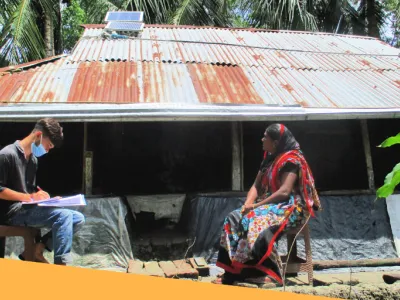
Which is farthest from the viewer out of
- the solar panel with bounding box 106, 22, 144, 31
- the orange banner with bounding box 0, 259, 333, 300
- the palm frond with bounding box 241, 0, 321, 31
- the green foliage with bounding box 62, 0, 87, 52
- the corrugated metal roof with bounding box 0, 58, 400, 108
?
the green foliage with bounding box 62, 0, 87, 52

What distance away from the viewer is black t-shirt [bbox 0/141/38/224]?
3156mm

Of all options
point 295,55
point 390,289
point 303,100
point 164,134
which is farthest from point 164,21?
point 390,289

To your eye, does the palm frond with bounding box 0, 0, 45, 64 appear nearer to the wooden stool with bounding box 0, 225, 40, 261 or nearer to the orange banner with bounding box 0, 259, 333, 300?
the wooden stool with bounding box 0, 225, 40, 261

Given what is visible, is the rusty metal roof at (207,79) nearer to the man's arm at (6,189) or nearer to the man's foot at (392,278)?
the man's arm at (6,189)

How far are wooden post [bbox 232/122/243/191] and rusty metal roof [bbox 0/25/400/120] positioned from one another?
1.66 feet

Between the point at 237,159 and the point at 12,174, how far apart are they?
10.8 ft

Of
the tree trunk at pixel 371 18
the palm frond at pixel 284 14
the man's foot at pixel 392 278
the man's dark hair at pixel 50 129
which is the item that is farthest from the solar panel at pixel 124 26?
the tree trunk at pixel 371 18

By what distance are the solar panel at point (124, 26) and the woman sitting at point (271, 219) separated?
622 cm

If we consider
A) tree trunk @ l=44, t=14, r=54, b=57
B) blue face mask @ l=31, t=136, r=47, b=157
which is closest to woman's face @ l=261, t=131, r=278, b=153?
blue face mask @ l=31, t=136, r=47, b=157

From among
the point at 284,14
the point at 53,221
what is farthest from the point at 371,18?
the point at 53,221

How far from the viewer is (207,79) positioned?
630cm

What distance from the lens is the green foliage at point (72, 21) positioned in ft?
71.8

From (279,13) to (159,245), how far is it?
441 inches

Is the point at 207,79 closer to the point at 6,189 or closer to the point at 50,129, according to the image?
the point at 50,129
